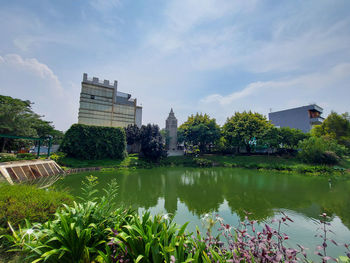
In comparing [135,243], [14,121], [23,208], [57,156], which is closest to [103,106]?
[57,156]

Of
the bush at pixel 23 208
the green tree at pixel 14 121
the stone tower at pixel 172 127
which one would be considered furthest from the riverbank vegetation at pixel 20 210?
the stone tower at pixel 172 127

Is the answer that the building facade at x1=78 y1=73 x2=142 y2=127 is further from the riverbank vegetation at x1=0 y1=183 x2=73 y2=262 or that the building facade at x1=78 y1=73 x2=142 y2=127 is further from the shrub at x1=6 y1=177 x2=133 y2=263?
the shrub at x1=6 y1=177 x2=133 y2=263

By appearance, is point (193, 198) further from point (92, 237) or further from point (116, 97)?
point (116, 97)

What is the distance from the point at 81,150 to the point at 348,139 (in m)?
36.3

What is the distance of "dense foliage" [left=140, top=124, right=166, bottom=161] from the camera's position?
21.6 metres

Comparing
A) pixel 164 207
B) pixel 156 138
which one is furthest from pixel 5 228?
pixel 156 138

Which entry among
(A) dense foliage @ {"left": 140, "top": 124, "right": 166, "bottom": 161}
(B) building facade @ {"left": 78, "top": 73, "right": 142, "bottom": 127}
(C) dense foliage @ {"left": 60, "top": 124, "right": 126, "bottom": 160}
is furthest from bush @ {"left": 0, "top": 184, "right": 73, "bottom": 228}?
(B) building facade @ {"left": 78, "top": 73, "right": 142, "bottom": 127}

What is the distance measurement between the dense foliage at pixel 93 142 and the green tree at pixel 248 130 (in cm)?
1737

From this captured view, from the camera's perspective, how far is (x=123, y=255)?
6.48 ft

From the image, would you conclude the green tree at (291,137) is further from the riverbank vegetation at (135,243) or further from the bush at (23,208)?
the bush at (23,208)

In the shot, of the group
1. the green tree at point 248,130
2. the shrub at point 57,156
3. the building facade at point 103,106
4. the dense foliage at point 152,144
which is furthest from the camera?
the building facade at point 103,106

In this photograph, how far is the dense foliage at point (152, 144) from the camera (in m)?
21.6

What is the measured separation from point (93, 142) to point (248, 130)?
22.8 m

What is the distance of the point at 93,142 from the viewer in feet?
65.0
